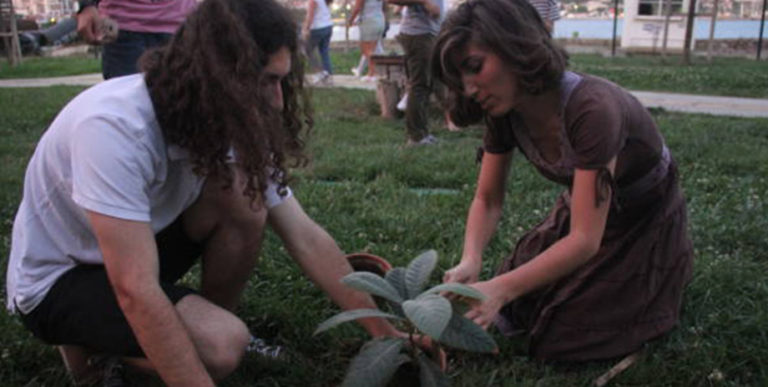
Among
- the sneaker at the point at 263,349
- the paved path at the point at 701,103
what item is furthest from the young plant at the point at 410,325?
→ the paved path at the point at 701,103

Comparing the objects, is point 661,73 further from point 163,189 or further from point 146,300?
point 146,300

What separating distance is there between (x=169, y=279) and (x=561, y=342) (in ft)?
3.55

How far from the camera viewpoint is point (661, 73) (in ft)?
33.9

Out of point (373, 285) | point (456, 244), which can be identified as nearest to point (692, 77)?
point (456, 244)

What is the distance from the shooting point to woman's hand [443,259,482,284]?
209 centimetres

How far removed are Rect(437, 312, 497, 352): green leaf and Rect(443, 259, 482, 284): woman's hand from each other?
1.74 feet

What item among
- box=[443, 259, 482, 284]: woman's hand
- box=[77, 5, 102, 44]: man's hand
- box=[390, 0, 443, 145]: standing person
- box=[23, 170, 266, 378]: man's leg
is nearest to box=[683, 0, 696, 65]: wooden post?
box=[390, 0, 443, 145]: standing person

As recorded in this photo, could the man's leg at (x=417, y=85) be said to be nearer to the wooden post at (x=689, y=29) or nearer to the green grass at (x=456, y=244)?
the green grass at (x=456, y=244)

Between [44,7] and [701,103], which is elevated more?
[701,103]

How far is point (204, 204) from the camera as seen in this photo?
191cm

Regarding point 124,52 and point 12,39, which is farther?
point 12,39

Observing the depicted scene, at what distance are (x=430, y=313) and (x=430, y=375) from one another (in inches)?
10.2

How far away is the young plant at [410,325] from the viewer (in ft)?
4.79

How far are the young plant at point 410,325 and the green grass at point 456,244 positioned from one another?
0.40 metres
